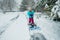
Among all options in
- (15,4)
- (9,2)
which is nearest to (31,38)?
(9,2)

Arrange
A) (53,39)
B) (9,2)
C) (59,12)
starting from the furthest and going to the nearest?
(9,2)
(59,12)
(53,39)

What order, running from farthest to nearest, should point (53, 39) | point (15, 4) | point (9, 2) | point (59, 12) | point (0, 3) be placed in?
1. point (15, 4)
2. point (9, 2)
3. point (0, 3)
4. point (59, 12)
5. point (53, 39)

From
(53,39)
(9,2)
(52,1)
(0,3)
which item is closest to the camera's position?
(53,39)

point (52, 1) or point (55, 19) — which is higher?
point (52, 1)

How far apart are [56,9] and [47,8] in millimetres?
5518

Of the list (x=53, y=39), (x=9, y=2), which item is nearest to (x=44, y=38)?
(x=53, y=39)

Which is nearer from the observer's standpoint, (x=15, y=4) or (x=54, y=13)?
(x=54, y=13)

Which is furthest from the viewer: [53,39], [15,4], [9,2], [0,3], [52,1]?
[15,4]

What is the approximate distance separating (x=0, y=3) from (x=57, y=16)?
54609 mm

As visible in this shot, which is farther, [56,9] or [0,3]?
[0,3]

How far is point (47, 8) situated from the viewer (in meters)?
23.8

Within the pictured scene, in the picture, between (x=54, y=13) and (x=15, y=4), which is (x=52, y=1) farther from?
(x=15, y=4)

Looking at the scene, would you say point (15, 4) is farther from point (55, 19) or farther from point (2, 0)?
point (55, 19)

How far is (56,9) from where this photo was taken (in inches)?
723
